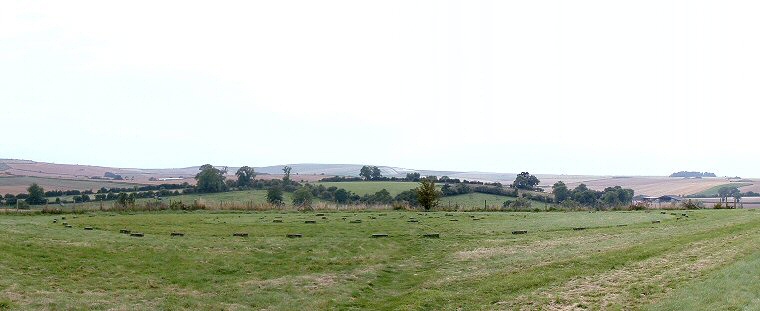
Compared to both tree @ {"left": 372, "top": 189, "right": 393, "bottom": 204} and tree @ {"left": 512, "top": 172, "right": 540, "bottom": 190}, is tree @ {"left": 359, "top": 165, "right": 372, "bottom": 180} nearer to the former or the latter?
tree @ {"left": 512, "top": 172, "right": 540, "bottom": 190}

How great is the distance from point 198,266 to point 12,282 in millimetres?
6754

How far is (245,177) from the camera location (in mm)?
113625

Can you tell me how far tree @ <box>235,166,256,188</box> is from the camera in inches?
4328

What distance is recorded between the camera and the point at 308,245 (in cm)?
3069

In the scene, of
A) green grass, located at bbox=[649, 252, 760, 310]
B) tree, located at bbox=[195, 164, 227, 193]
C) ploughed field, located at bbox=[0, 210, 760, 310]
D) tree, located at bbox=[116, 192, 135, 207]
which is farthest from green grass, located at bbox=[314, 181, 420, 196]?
green grass, located at bbox=[649, 252, 760, 310]

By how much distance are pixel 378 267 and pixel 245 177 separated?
296ft

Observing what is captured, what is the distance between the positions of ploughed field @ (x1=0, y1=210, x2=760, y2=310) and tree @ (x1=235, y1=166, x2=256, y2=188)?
72.8 metres

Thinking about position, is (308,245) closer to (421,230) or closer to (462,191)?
(421,230)

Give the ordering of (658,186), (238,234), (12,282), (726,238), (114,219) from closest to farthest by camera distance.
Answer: (12,282)
(726,238)
(238,234)
(114,219)
(658,186)

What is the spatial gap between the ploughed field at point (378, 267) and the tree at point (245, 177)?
72780 millimetres

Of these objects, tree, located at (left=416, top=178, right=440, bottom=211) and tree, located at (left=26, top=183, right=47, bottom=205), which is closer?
tree, located at (left=416, top=178, right=440, bottom=211)

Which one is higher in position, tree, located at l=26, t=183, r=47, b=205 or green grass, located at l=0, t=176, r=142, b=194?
green grass, located at l=0, t=176, r=142, b=194

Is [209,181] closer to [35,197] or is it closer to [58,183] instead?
[35,197]

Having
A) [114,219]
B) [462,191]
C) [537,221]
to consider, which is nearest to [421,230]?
[537,221]
